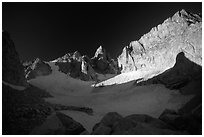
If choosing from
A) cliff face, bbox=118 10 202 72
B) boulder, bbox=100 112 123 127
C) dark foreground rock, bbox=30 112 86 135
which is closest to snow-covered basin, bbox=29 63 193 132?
boulder, bbox=100 112 123 127

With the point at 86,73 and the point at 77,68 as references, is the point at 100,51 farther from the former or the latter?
the point at 86,73

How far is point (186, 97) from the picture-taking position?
134ft

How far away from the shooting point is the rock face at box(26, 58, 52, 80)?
96463 millimetres

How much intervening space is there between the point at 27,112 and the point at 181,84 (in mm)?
32445

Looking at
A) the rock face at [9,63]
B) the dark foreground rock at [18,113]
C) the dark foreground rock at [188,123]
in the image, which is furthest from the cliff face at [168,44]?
the dark foreground rock at [18,113]

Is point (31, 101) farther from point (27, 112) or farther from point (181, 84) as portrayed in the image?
point (181, 84)

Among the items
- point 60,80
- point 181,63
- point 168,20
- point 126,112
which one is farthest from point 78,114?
point 60,80

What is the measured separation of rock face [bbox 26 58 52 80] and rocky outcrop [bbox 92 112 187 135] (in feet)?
252

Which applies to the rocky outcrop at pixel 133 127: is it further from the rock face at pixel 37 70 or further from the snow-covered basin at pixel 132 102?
the rock face at pixel 37 70

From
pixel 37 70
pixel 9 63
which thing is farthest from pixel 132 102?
pixel 37 70

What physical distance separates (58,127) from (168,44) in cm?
6240

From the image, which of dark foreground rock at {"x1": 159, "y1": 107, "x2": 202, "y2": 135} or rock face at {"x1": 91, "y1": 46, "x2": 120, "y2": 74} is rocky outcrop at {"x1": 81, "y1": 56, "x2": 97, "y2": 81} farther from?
dark foreground rock at {"x1": 159, "y1": 107, "x2": 202, "y2": 135}

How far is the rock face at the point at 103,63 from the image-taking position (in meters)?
140

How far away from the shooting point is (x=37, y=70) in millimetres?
102312
